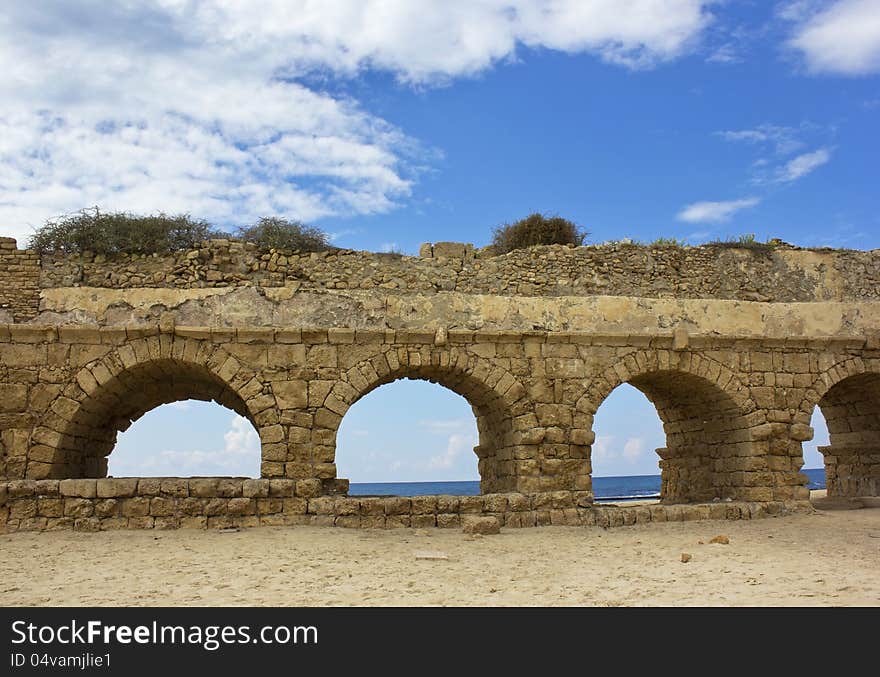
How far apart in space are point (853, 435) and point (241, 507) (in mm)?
9900

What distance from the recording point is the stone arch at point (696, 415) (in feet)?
35.8

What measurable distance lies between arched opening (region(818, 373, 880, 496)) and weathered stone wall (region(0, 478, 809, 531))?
489 cm

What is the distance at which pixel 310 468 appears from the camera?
9.91 metres

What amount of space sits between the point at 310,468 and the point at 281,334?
1.75 meters

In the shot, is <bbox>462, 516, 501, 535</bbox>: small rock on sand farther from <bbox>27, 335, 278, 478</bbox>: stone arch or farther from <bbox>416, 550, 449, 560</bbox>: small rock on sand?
<bbox>27, 335, 278, 478</bbox>: stone arch

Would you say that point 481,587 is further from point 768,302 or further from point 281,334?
point 768,302

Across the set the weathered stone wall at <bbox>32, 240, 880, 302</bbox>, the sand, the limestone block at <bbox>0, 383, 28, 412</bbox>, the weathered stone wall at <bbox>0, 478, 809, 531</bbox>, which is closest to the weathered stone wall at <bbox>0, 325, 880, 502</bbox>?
the limestone block at <bbox>0, 383, 28, 412</bbox>

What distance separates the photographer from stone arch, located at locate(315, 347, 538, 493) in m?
10.1

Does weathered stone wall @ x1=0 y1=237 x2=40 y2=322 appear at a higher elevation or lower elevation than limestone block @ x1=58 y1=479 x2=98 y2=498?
higher

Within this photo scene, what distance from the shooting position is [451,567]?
25.2ft

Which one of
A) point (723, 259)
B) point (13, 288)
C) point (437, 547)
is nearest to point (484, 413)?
point (437, 547)

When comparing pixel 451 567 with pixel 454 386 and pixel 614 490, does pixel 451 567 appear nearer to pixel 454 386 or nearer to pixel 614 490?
pixel 454 386

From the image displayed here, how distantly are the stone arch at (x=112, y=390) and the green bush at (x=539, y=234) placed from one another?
4.88 m

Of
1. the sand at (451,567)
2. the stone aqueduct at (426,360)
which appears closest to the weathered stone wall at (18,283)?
the stone aqueduct at (426,360)
